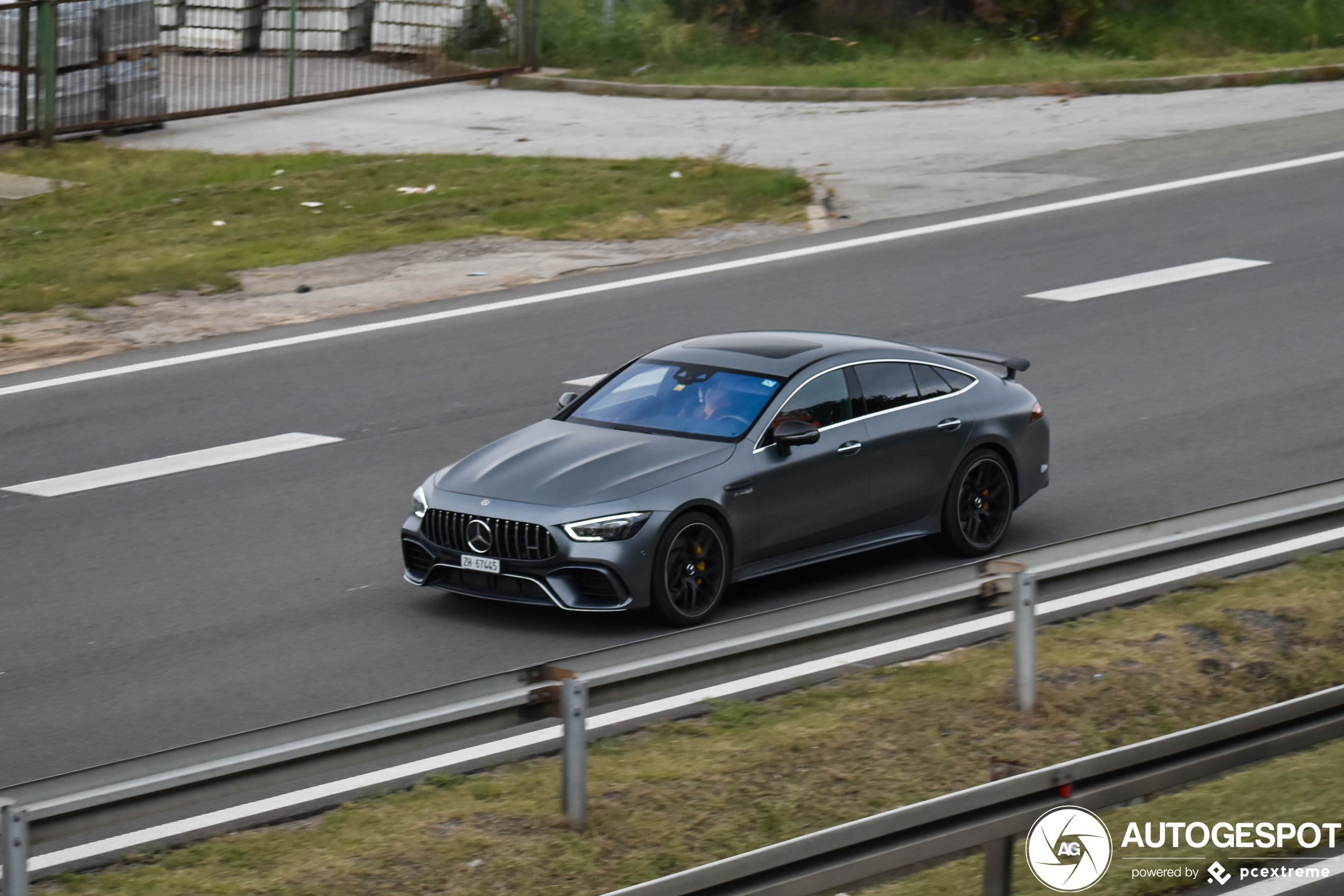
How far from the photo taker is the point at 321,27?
32031mm

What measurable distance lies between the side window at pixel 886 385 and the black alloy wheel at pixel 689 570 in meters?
1.51

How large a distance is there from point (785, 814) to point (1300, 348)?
10.7m

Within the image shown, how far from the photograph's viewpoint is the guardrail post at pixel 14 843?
555 centimetres

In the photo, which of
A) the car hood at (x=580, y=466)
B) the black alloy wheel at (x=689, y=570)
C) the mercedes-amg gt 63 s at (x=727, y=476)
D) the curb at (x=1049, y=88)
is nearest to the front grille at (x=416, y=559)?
the mercedes-amg gt 63 s at (x=727, y=476)

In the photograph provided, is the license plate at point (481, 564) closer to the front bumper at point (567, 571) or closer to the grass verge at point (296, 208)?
the front bumper at point (567, 571)

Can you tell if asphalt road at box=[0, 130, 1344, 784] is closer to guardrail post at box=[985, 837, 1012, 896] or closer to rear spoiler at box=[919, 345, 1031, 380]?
rear spoiler at box=[919, 345, 1031, 380]

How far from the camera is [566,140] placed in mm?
26484

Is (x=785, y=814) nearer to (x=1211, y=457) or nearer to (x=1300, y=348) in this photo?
(x=1211, y=457)

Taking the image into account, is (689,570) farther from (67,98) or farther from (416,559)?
(67,98)

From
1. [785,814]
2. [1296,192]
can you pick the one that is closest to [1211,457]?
[785,814]

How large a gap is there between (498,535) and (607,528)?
640 millimetres

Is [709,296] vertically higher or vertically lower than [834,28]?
lower

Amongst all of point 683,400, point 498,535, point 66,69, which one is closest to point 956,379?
point 683,400

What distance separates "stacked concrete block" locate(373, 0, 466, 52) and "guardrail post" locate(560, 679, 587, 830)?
86.6ft
